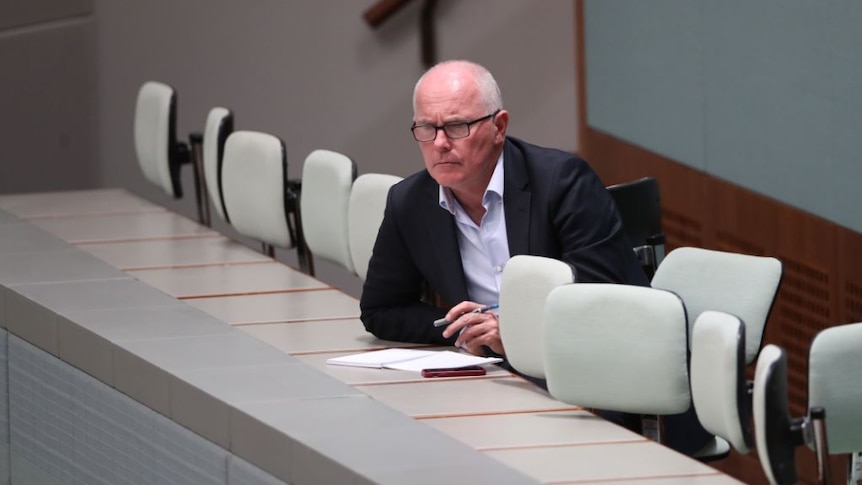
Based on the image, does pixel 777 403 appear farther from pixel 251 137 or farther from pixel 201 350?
pixel 251 137

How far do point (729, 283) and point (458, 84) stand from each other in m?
0.79

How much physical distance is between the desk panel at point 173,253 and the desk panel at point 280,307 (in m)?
0.56

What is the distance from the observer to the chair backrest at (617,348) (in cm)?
310

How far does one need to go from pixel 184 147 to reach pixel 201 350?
2359mm

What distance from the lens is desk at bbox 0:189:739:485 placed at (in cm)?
294

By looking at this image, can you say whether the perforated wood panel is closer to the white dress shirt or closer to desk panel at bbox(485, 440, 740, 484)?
the white dress shirt

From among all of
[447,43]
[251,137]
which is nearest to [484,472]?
[251,137]

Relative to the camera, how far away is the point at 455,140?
3.84 m

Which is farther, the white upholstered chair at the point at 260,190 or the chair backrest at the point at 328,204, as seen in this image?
the white upholstered chair at the point at 260,190

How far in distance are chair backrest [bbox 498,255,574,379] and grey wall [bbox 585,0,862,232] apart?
6.55ft

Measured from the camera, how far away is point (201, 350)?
3.86 m

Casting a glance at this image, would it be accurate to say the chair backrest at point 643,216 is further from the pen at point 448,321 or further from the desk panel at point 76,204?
the desk panel at point 76,204

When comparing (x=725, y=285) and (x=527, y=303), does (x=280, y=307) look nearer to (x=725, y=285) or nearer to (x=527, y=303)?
(x=527, y=303)

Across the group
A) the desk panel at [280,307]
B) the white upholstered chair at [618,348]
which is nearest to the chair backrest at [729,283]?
the white upholstered chair at [618,348]
